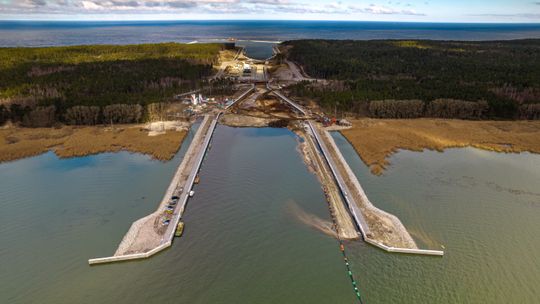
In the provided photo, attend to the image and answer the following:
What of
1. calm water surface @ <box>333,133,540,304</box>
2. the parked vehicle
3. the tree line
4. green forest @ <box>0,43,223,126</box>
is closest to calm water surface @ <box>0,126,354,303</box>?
the parked vehicle

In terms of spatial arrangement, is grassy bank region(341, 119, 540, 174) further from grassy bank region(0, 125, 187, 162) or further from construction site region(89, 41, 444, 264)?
grassy bank region(0, 125, 187, 162)

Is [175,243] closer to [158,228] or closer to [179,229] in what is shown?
[179,229]

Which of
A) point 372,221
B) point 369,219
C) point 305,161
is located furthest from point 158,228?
point 305,161

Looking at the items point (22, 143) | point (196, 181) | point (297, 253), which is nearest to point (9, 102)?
point (22, 143)

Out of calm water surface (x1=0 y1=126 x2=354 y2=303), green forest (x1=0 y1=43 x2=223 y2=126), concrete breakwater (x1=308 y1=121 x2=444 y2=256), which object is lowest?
calm water surface (x1=0 y1=126 x2=354 y2=303)

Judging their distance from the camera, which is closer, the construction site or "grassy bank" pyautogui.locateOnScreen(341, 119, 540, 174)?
the construction site

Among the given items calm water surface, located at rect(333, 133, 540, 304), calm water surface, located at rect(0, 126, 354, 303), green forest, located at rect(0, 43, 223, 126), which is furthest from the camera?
green forest, located at rect(0, 43, 223, 126)
